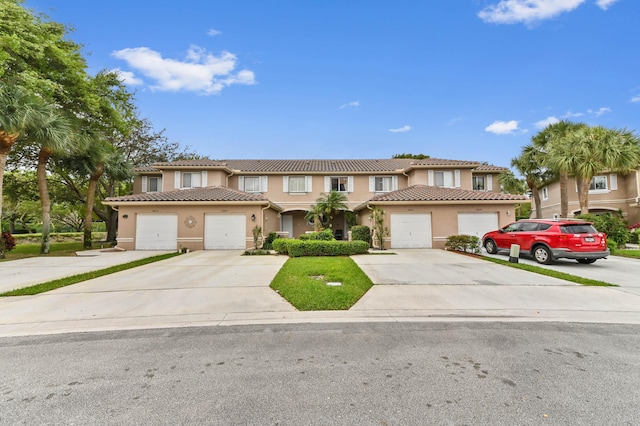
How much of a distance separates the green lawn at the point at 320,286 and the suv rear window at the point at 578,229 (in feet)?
26.6

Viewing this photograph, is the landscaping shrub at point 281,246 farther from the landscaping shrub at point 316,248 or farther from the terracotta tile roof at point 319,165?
the terracotta tile roof at point 319,165

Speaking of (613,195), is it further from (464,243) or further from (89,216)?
(89,216)

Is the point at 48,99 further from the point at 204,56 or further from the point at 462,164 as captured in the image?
the point at 462,164

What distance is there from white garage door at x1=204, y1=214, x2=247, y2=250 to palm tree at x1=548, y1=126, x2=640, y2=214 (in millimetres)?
20633

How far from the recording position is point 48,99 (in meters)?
15.9

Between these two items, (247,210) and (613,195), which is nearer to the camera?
(247,210)

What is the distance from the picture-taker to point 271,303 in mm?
6145

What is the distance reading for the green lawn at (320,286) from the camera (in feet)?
19.6

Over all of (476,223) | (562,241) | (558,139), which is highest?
(558,139)

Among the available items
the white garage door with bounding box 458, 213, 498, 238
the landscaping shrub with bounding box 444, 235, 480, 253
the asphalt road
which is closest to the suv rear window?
the landscaping shrub with bounding box 444, 235, 480, 253

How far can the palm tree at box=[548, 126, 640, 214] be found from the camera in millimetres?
17516

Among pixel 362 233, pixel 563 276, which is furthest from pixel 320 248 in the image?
pixel 563 276

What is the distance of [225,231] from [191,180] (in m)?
6.74

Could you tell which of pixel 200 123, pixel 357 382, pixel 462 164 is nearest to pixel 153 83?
pixel 200 123
